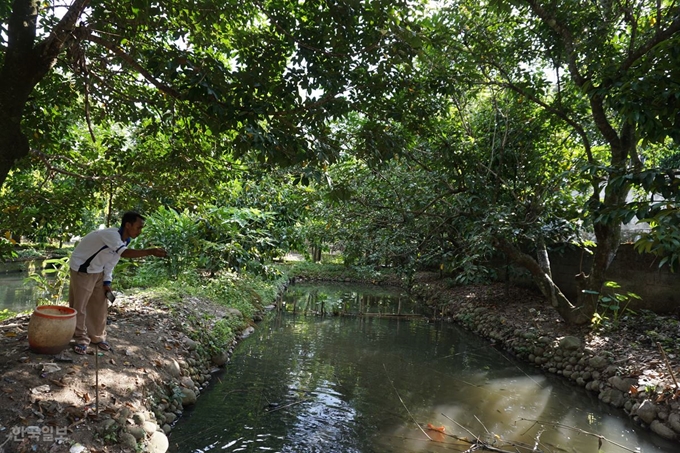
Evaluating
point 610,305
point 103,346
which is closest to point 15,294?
point 103,346

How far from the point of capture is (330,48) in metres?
4.84

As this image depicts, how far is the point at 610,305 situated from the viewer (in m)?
9.59

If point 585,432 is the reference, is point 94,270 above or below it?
above

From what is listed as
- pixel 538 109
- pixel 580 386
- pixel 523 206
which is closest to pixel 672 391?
pixel 580 386

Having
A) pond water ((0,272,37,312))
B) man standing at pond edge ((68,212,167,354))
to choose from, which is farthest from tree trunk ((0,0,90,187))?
pond water ((0,272,37,312))

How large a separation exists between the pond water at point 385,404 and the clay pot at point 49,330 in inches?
69.2

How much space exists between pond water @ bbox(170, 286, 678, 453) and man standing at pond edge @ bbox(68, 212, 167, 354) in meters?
1.71

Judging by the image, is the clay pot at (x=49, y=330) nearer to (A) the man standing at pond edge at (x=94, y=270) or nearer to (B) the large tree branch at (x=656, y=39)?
(A) the man standing at pond edge at (x=94, y=270)

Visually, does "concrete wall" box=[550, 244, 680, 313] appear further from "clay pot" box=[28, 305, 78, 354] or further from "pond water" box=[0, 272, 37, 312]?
"pond water" box=[0, 272, 37, 312]

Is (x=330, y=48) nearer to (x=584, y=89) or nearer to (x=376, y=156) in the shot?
(x=376, y=156)

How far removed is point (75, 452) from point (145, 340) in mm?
2822

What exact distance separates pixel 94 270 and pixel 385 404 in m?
4.75

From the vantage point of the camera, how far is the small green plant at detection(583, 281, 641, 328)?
368 inches

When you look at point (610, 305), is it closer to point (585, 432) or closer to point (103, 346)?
point (585, 432)
